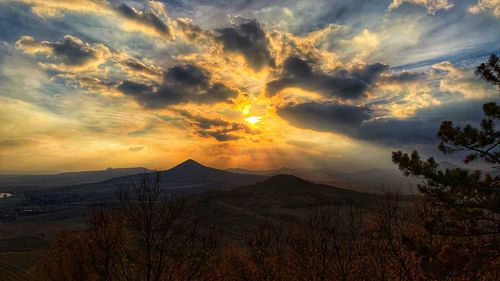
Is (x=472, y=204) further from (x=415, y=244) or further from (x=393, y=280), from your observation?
(x=393, y=280)

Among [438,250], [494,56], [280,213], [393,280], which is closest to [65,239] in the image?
[393,280]

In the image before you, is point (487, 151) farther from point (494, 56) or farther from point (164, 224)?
point (164, 224)

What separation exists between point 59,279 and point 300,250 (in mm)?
37583

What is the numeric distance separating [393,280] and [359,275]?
209 inches

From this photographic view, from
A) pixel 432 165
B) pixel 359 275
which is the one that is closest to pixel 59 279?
pixel 359 275

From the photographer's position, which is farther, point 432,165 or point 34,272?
point 34,272

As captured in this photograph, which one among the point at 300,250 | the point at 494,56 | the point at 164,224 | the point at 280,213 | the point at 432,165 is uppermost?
the point at 494,56

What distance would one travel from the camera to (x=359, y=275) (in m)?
51.9

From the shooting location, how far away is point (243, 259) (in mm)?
78250

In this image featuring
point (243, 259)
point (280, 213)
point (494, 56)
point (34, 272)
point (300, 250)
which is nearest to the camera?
point (494, 56)

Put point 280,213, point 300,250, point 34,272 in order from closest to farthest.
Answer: point 300,250, point 34,272, point 280,213

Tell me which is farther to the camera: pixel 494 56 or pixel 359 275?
pixel 359 275

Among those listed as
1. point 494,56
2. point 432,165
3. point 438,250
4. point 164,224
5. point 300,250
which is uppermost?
point 494,56

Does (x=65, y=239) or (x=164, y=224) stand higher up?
(x=164, y=224)
